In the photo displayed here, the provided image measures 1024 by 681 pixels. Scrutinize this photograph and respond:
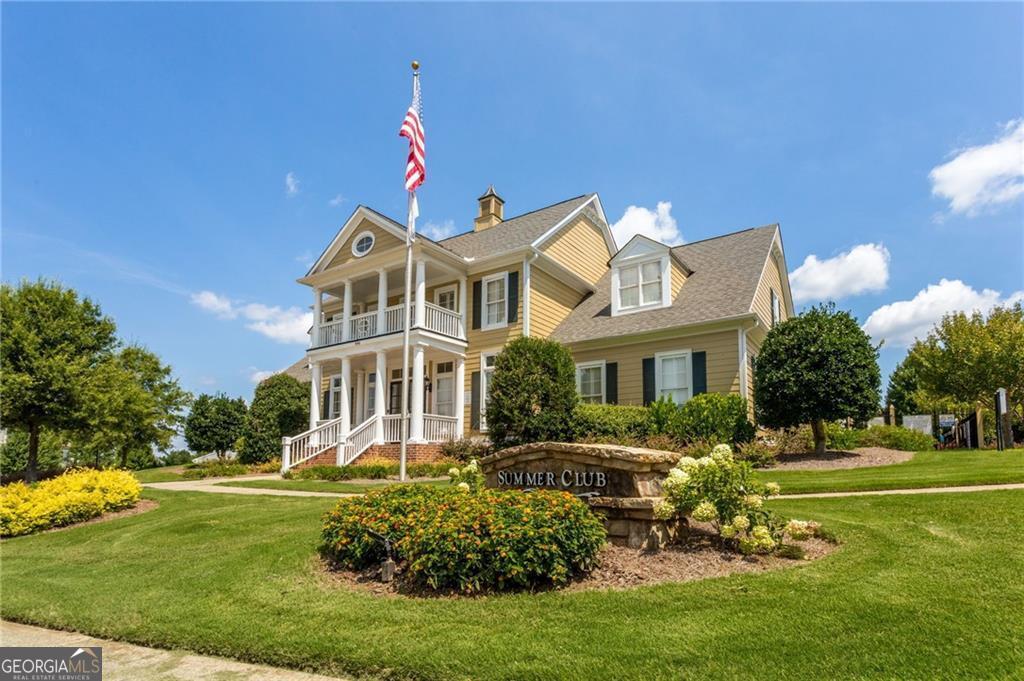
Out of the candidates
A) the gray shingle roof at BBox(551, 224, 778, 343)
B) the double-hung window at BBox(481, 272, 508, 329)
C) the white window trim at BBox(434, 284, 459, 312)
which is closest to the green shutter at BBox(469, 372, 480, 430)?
the double-hung window at BBox(481, 272, 508, 329)

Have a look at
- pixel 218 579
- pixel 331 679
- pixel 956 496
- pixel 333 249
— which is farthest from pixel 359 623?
pixel 333 249

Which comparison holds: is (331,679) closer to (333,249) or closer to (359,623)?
(359,623)

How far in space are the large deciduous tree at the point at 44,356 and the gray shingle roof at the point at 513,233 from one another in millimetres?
11422

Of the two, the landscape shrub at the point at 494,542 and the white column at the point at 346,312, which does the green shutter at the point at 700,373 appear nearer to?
the white column at the point at 346,312

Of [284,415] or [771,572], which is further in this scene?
[284,415]

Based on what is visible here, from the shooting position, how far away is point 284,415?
23156mm

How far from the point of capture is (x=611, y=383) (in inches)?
738

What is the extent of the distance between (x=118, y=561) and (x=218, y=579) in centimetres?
227

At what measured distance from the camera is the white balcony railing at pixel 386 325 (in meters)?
20.0

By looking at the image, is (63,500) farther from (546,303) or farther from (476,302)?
(546,303)

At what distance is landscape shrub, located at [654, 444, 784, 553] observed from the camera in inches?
223

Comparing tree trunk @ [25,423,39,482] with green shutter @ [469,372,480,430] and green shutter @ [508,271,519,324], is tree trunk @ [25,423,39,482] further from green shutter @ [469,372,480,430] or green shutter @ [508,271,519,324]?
green shutter @ [508,271,519,324]

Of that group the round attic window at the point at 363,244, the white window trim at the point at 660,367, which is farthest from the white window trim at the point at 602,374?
the round attic window at the point at 363,244

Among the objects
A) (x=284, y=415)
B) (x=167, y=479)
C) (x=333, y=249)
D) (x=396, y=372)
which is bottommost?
(x=167, y=479)
